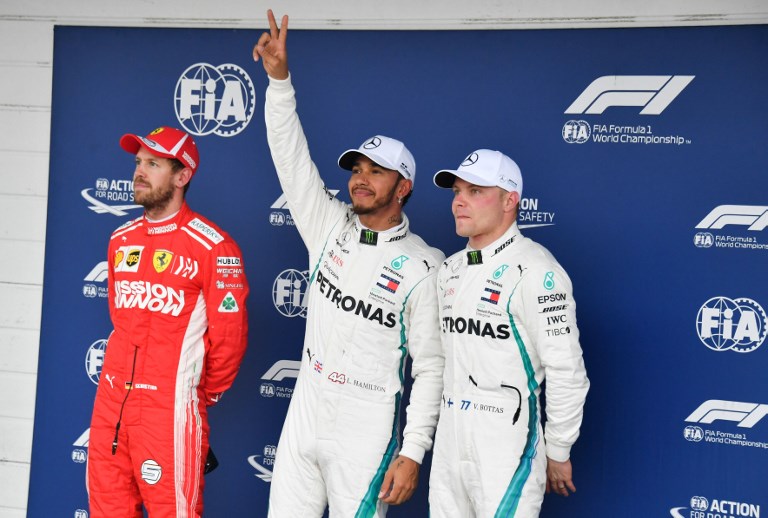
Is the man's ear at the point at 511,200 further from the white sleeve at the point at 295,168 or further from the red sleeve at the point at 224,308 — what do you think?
the red sleeve at the point at 224,308

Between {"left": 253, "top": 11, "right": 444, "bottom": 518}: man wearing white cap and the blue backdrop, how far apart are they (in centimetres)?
62

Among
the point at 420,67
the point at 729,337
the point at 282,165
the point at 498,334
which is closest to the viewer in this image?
the point at 498,334

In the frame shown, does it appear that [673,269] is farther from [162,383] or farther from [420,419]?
[162,383]

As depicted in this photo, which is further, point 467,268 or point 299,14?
point 299,14

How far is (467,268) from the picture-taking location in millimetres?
2750

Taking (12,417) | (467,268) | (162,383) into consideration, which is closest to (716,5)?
(467,268)

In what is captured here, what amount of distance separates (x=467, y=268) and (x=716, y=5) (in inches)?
54.3

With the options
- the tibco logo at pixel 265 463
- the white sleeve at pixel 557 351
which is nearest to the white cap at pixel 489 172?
the white sleeve at pixel 557 351

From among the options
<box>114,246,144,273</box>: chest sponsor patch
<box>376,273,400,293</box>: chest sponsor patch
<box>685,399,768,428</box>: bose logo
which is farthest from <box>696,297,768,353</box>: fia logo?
<box>114,246,144,273</box>: chest sponsor patch

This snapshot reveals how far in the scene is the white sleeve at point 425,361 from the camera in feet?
9.11

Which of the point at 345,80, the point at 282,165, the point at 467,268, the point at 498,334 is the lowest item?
the point at 498,334

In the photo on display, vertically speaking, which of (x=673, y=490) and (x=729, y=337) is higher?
(x=729, y=337)

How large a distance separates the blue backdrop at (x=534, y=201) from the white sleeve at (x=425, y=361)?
66cm

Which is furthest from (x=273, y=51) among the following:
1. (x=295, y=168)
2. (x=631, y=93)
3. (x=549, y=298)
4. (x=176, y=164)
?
(x=631, y=93)
